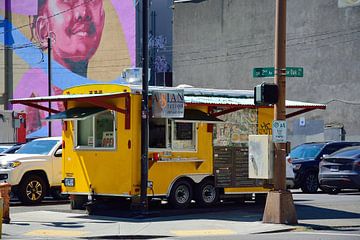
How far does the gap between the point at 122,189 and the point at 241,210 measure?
344cm

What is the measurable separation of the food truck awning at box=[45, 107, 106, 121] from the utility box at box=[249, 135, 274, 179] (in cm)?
396

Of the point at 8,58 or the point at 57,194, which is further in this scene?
the point at 8,58

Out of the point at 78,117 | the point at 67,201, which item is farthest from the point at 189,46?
the point at 78,117

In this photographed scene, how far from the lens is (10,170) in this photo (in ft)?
62.3

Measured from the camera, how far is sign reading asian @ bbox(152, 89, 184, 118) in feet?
53.3

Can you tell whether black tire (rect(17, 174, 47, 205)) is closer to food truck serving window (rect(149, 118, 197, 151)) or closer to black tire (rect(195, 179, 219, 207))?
food truck serving window (rect(149, 118, 197, 151))

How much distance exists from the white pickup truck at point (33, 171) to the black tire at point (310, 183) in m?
9.05

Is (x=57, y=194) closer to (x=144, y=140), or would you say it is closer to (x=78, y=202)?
(x=78, y=202)

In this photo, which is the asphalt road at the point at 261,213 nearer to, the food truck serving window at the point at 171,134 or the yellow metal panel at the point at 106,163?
the yellow metal panel at the point at 106,163

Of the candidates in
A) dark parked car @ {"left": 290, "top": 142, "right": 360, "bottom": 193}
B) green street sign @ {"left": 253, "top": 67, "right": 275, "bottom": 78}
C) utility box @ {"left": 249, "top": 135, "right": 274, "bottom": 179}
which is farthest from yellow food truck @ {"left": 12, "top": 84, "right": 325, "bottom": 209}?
dark parked car @ {"left": 290, "top": 142, "right": 360, "bottom": 193}

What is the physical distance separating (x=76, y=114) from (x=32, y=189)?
368 centimetres

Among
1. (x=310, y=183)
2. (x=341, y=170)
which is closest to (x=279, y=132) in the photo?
(x=341, y=170)

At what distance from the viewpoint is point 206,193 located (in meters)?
18.0

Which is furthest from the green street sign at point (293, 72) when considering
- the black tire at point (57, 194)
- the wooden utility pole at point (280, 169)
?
the black tire at point (57, 194)
